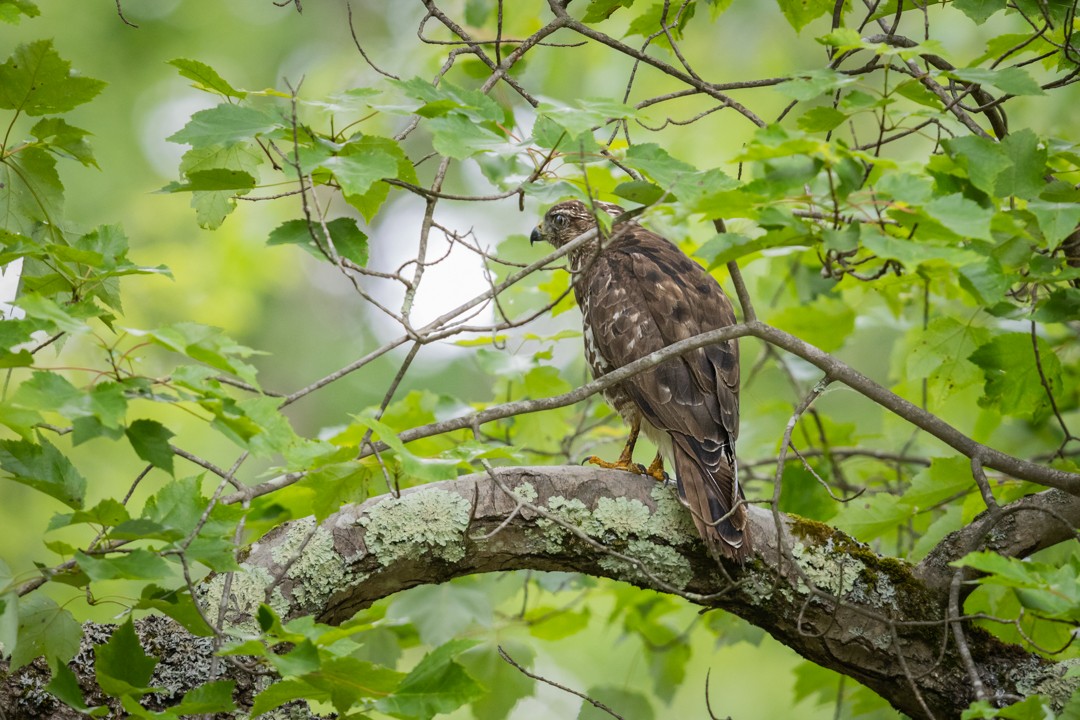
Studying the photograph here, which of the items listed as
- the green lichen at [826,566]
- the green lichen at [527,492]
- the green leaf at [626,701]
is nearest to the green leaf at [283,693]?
the green lichen at [527,492]

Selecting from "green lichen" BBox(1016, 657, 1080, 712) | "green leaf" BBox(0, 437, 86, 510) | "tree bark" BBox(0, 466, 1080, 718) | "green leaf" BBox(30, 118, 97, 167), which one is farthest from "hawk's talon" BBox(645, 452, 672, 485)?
"green leaf" BBox(30, 118, 97, 167)

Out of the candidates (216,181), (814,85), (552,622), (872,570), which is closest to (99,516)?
(216,181)

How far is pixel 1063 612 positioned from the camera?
1601 mm

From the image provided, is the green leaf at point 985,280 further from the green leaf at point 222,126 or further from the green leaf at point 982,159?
the green leaf at point 222,126

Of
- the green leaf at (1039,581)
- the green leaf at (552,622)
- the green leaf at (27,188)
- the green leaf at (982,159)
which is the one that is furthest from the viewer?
the green leaf at (552,622)

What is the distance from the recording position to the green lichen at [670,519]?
8.79 feet

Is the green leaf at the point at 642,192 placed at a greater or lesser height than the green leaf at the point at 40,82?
greater

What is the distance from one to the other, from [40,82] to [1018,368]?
8.45 feet

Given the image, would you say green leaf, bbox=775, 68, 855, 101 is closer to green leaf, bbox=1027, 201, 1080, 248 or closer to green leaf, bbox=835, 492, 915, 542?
green leaf, bbox=1027, 201, 1080, 248

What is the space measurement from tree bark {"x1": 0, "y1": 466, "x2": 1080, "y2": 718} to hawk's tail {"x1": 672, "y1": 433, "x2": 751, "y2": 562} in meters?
0.06

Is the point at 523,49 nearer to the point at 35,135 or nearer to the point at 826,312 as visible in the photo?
the point at 35,135

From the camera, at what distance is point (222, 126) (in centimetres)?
186

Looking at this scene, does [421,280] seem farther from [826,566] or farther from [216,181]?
[826,566]

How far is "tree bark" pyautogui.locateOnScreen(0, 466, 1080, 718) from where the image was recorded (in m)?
2.50
